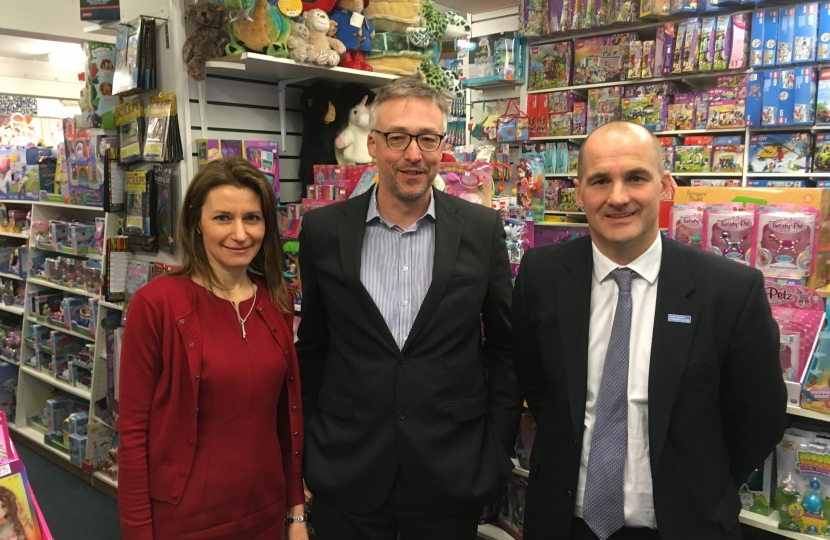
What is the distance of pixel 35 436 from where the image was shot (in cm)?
473

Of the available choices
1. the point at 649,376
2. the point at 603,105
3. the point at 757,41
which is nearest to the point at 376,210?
the point at 649,376

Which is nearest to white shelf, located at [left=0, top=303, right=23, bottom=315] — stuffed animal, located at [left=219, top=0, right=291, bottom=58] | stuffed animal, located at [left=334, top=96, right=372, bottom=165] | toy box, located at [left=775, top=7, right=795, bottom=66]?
stuffed animal, located at [left=334, top=96, right=372, bottom=165]

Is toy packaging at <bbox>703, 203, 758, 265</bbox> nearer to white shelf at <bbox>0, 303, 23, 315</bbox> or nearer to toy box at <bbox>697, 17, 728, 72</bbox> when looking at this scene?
toy box at <bbox>697, 17, 728, 72</bbox>

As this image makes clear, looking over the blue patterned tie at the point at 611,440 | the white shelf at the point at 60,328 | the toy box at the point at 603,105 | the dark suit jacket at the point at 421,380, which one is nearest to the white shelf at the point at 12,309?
the white shelf at the point at 60,328

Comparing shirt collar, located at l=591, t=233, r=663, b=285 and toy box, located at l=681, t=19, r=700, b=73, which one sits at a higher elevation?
toy box, located at l=681, t=19, r=700, b=73

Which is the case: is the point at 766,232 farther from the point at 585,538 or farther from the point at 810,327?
the point at 585,538

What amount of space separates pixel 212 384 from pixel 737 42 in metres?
4.87

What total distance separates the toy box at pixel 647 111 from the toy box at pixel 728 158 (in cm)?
53

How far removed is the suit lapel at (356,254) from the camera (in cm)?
176

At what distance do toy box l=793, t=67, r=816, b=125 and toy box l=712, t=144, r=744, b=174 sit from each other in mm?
473

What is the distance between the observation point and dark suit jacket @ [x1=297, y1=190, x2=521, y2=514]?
1.75 m

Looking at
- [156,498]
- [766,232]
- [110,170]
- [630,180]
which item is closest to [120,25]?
[110,170]

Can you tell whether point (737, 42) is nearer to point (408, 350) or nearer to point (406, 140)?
point (406, 140)

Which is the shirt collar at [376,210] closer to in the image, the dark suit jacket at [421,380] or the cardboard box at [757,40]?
the dark suit jacket at [421,380]
